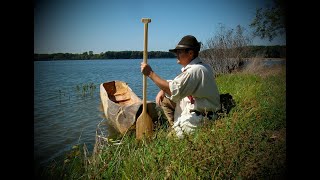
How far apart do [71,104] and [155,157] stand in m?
9.62

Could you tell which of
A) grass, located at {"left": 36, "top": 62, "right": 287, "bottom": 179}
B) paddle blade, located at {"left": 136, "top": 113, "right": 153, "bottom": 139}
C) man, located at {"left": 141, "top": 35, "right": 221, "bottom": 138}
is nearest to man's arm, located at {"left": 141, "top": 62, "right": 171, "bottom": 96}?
man, located at {"left": 141, "top": 35, "right": 221, "bottom": 138}

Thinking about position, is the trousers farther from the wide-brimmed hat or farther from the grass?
the wide-brimmed hat

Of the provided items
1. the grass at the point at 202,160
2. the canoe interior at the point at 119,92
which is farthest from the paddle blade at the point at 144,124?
the canoe interior at the point at 119,92

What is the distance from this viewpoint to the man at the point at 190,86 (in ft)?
12.4

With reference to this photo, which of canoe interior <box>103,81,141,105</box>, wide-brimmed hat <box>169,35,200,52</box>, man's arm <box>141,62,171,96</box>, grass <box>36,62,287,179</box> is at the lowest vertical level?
grass <box>36,62,287,179</box>

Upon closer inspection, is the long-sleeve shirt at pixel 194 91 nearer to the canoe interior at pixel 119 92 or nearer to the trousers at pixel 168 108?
the trousers at pixel 168 108

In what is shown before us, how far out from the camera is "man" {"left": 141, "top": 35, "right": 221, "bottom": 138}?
3771 millimetres

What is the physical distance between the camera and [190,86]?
12.4ft

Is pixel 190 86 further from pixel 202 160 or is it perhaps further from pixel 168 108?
pixel 202 160
